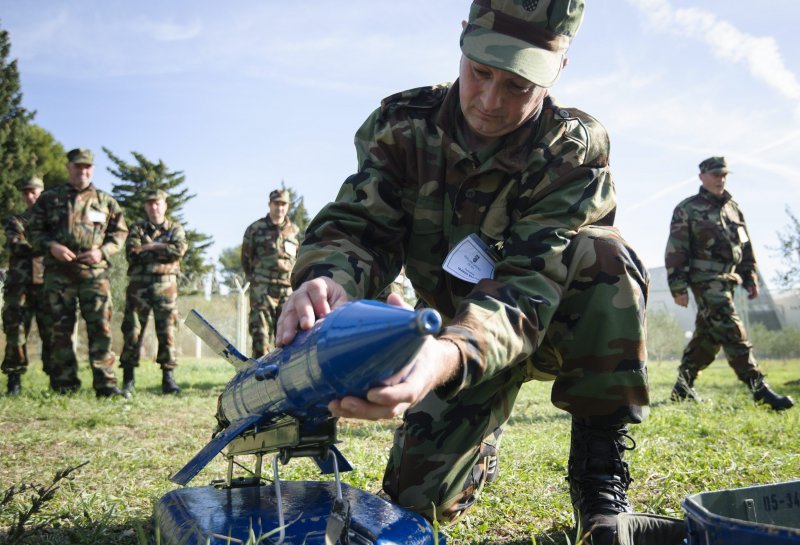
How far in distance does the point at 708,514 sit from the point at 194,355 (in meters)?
22.0

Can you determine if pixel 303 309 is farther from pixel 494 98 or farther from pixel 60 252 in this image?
pixel 60 252

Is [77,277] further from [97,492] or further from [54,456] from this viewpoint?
[97,492]

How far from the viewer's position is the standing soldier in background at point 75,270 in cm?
778

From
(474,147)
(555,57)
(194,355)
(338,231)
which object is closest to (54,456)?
(338,231)

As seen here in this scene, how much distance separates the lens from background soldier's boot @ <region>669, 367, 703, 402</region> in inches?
292

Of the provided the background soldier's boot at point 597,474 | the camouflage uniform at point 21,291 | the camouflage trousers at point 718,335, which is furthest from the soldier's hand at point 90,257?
the camouflage trousers at point 718,335

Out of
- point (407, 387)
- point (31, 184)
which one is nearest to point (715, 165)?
point (407, 387)

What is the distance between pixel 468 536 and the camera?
2688mm

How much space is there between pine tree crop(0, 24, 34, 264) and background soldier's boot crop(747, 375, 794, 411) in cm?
2781

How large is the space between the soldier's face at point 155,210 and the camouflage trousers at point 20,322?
1.75 metres

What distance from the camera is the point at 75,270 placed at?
7863 mm

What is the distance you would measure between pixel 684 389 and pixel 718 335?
29.6 inches

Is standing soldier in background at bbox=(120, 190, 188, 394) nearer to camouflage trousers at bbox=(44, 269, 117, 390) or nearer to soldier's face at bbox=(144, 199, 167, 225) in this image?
soldier's face at bbox=(144, 199, 167, 225)

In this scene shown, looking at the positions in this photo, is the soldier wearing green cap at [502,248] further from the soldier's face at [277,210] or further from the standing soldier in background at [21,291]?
the soldier's face at [277,210]
